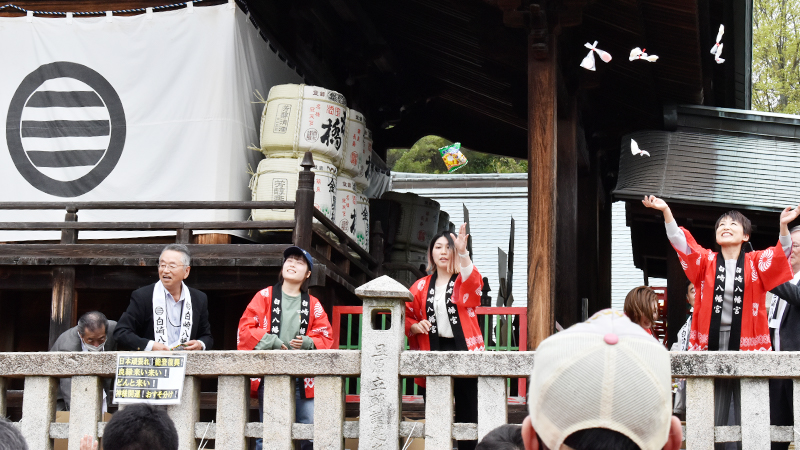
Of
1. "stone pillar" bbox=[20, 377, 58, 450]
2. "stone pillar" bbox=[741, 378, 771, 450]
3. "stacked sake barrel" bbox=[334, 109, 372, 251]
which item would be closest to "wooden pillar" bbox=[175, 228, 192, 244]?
"stacked sake barrel" bbox=[334, 109, 372, 251]

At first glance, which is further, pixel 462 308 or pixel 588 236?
pixel 588 236

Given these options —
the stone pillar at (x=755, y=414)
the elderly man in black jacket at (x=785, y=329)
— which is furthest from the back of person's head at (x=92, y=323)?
the elderly man in black jacket at (x=785, y=329)

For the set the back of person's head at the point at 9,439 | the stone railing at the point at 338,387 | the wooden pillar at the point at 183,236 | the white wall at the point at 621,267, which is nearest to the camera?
the back of person's head at the point at 9,439

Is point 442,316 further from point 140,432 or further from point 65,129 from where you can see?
point 65,129

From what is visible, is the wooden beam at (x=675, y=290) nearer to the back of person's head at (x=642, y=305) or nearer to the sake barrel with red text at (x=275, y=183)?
the back of person's head at (x=642, y=305)

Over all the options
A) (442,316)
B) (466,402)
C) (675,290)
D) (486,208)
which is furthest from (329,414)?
(486,208)

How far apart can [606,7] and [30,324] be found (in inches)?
263

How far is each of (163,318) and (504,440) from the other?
3.48 meters

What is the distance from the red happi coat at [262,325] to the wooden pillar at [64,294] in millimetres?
2823

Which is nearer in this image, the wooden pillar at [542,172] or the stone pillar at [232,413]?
the stone pillar at [232,413]

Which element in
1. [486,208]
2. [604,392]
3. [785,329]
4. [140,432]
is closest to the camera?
[604,392]

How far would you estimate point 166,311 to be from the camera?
5.67 meters

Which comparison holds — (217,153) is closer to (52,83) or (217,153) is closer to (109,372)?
(52,83)

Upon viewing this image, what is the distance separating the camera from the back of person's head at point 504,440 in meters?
2.67
